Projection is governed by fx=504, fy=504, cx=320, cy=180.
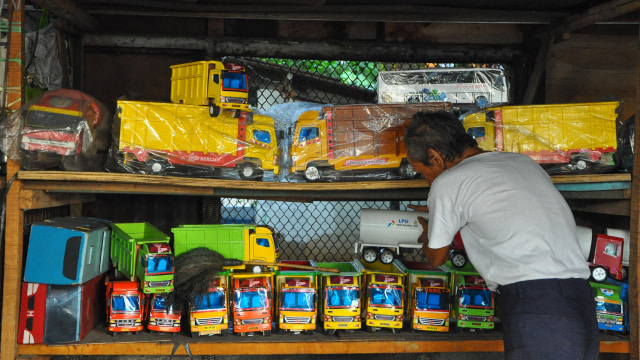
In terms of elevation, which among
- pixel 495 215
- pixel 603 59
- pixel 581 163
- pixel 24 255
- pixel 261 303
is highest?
pixel 603 59

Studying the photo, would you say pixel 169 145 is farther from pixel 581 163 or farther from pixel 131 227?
pixel 581 163

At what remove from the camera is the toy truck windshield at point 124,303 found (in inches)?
124

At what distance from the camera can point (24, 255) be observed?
3.20 metres

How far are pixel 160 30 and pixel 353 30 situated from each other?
5.33ft

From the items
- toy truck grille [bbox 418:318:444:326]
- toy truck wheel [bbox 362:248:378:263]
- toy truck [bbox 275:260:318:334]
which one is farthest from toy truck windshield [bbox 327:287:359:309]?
toy truck grille [bbox 418:318:444:326]

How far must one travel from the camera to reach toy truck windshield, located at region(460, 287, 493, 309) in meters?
3.33

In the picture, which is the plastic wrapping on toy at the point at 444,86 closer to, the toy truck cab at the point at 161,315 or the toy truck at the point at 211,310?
the toy truck at the point at 211,310

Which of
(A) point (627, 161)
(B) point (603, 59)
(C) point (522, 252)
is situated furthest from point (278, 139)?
(B) point (603, 59)

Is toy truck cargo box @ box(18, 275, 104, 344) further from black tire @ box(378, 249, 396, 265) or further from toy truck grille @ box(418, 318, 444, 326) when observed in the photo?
toy truck grille @ box(418, 318, 444, 326)

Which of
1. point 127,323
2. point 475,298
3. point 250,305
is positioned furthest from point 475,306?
point 127,323

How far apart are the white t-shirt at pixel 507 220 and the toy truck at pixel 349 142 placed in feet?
2.31

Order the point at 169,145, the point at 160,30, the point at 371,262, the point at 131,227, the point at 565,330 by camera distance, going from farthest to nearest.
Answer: the point at 160,30
the point at 371,262
the point at 131,227
the point at 169,145
the point at 565,330

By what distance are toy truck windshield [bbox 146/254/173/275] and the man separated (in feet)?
5.05

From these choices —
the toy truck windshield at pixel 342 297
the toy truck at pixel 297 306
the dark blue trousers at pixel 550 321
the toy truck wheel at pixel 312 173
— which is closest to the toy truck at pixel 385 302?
the toy truck windshield at pixel 342 297
